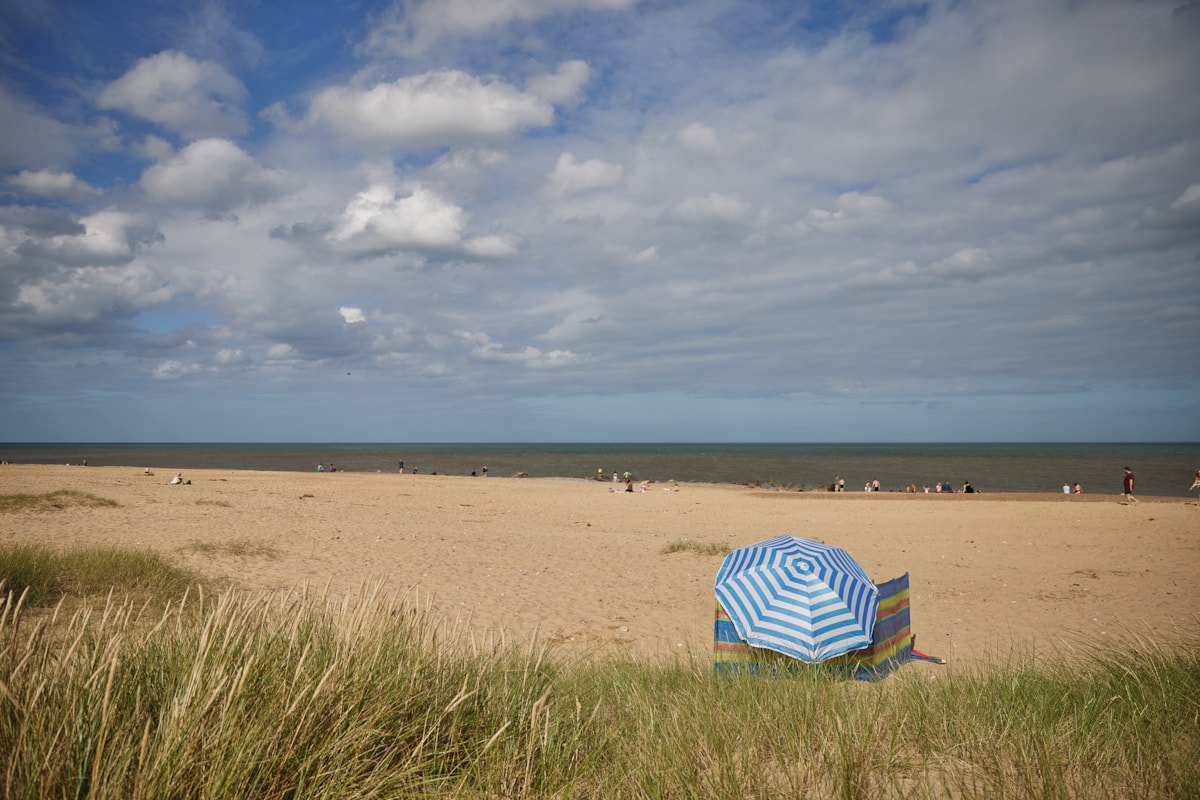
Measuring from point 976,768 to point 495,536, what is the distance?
14.9m

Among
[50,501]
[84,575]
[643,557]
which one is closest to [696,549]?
[643,557]

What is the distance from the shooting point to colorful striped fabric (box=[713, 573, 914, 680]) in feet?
20.5

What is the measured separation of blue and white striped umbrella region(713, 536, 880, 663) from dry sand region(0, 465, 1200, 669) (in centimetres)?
103

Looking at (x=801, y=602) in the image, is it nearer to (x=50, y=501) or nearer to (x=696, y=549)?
(x=696, y=549)

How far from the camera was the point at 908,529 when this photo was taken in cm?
2028

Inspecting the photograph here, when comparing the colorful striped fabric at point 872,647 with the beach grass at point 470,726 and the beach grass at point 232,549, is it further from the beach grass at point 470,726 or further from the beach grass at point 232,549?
the beach grass at point 232,549

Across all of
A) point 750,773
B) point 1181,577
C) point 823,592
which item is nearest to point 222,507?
point 823,592

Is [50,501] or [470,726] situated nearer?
[470,726]

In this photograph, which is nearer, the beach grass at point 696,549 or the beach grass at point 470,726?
the beach grass at point 470,726

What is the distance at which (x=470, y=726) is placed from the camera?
3.43 metres

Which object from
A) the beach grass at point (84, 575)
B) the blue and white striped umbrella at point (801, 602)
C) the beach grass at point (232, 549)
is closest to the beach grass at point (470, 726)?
the blue and white striped umbrella at point (801, 602)

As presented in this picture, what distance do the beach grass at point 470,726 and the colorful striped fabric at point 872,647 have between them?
1922 millimetres

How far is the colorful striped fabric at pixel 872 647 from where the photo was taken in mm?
6258

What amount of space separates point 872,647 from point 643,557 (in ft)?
27.8
